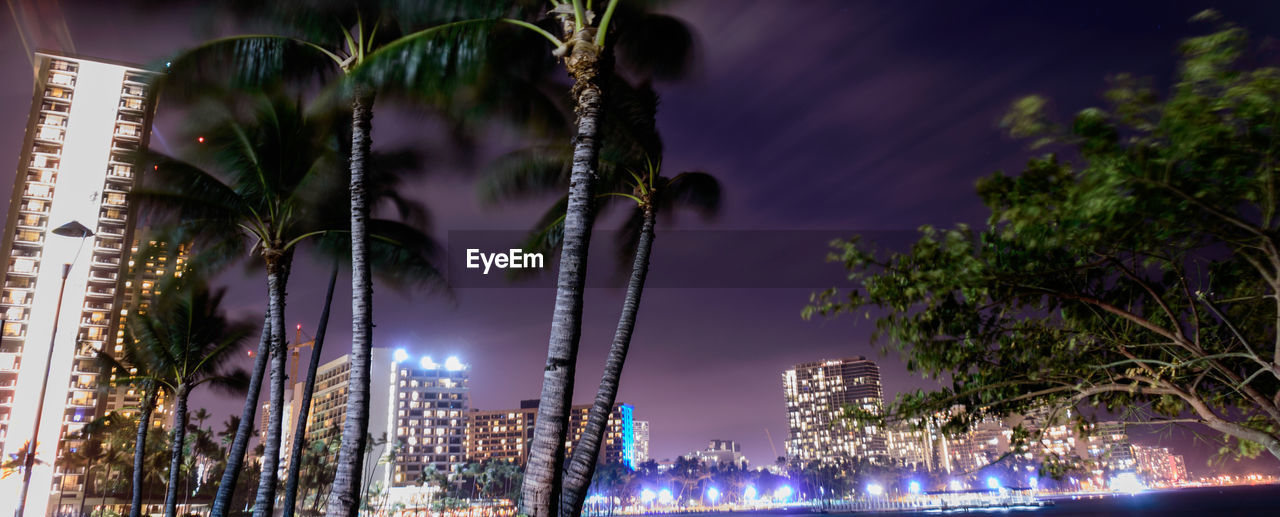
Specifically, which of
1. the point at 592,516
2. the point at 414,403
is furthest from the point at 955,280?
the point at 592,516

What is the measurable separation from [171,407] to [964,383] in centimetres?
13288

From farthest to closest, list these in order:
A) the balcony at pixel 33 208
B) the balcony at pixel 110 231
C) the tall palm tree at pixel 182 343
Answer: the balcony at pixel 110 231 < the balcony at pixel 33 208 < the tall palm tree at pixel 182 343

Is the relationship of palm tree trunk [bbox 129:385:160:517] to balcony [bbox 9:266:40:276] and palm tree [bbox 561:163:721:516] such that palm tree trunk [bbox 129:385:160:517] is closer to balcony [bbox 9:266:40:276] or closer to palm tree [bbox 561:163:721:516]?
palm tree [bbox 561:163:721:516]

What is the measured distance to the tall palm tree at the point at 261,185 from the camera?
50.9 ft

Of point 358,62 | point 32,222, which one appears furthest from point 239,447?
point 32,222

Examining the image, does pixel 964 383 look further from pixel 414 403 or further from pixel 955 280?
pixel 414 403

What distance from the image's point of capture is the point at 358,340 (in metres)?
12.0

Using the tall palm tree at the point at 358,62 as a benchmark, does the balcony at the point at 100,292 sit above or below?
above

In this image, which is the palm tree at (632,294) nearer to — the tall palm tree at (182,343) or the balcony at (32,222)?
the tall palm tree at (182,343)

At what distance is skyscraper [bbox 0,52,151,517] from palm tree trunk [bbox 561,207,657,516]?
72130 millimetres

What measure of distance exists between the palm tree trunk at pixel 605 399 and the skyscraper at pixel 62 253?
7213 centimetres

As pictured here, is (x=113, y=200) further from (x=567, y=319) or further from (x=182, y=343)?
(x=567, y=319)

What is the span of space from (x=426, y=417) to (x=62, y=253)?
91474mm

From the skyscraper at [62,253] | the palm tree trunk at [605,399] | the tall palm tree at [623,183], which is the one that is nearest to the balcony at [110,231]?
the skyscraper at [62,253]
